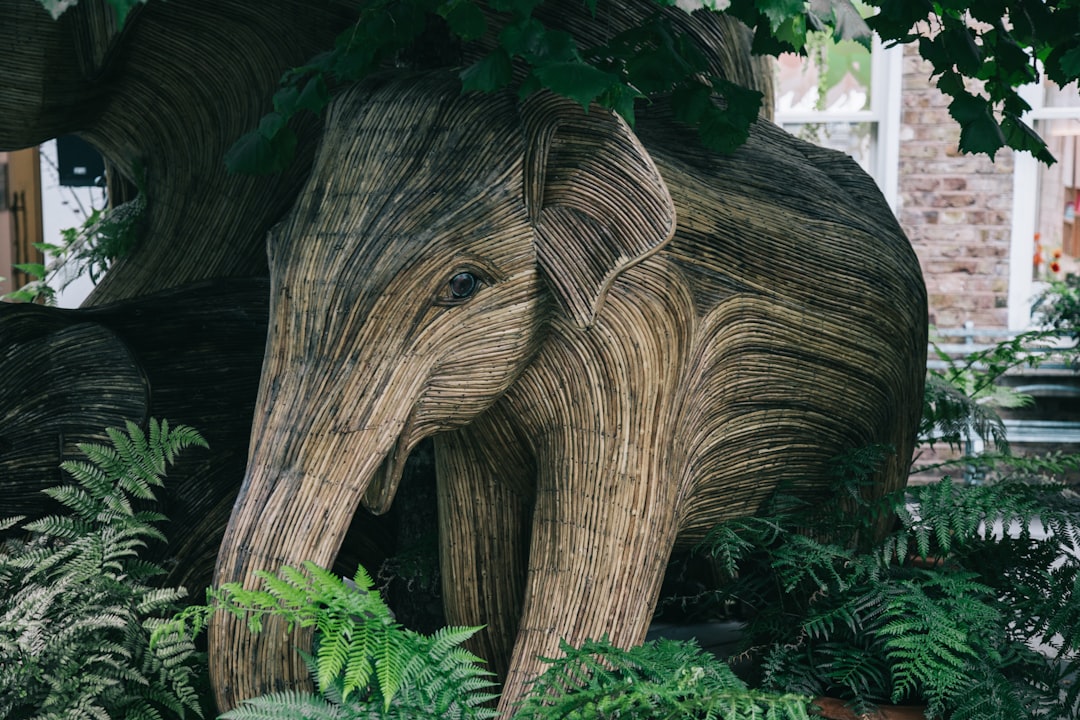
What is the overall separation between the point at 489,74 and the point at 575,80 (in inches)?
5.5

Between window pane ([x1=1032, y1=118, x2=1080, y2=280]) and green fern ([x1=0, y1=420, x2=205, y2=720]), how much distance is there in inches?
196

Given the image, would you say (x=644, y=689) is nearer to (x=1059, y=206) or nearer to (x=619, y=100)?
(x=619, y=100)

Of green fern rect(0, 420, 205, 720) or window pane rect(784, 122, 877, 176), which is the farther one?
window pane rect(784, 122, 877, 176)

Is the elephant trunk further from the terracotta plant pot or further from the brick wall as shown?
the brick wall

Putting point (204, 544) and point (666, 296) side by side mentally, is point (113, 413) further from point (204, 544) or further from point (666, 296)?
point (666, 296)

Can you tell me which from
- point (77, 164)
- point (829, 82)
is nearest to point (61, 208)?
point (77, 164)

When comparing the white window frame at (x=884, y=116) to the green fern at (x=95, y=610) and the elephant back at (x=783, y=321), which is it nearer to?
the elephant back at (x=783, y=321)

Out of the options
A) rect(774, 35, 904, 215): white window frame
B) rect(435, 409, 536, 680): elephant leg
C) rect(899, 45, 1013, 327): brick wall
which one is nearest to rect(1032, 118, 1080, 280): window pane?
rect(899, 45, 1013, 327): brick wall

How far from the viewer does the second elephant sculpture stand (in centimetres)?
182

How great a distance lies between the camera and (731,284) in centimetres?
232

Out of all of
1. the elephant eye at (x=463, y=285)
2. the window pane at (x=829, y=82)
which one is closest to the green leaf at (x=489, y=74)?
the elephant eye at (x=463, y=285)

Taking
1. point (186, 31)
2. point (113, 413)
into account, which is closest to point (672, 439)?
point (113, 413)

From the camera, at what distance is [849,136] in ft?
20.5

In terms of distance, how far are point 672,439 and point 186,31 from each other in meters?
1.50
